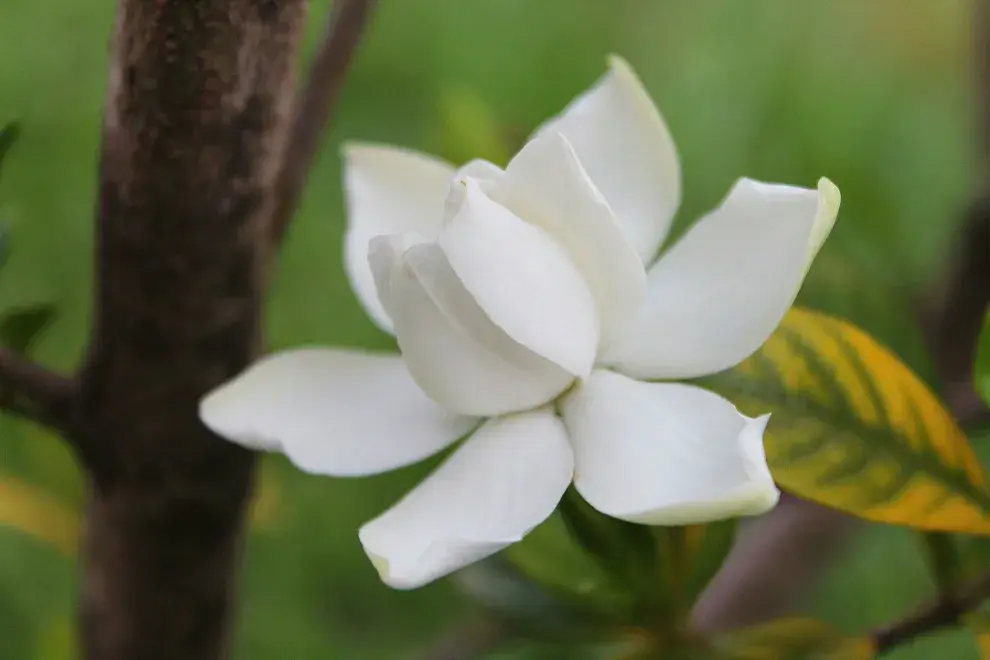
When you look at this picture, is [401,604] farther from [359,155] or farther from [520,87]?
[359,155]

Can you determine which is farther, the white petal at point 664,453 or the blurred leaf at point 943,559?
the blurred leaf at point 943,559

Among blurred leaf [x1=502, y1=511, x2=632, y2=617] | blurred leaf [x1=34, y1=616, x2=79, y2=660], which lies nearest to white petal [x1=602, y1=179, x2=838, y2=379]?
blurred leaf [x1=502, y1=511, x2=632, y2=617]

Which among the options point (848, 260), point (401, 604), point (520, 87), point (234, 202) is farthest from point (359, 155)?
point (520, 87)

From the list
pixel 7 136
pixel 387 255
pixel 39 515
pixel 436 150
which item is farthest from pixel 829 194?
pixel 39 515

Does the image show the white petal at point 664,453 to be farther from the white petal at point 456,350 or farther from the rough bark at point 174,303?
the rough bark at point 174,303

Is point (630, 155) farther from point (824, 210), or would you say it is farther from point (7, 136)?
point (7, 136)

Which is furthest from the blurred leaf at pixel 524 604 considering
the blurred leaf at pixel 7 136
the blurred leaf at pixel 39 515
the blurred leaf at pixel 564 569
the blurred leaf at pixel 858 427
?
the blurred leaf at pixel 39 515
